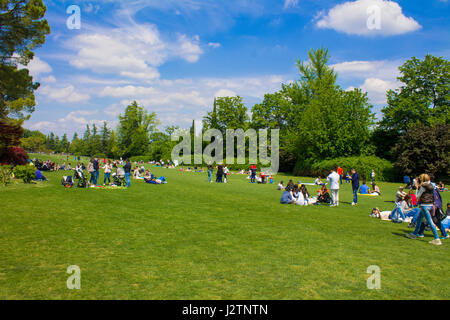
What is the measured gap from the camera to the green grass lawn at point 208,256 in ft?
15.7

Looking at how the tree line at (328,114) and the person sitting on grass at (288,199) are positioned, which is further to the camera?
the tree line at (328,114)

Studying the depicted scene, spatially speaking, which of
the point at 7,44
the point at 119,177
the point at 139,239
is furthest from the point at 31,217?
the point at 7,44

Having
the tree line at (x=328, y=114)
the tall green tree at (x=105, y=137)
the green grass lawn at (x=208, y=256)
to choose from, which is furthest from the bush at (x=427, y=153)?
the tall green tree at (x=105, y=137)

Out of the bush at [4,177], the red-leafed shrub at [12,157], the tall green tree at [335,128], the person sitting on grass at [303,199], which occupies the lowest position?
the person sitting on grass at [303,199]

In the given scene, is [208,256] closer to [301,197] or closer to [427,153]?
[301,197]

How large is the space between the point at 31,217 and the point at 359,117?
1662 inches

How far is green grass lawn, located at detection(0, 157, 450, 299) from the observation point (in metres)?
4.79

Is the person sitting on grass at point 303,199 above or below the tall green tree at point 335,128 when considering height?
below

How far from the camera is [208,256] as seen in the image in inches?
254

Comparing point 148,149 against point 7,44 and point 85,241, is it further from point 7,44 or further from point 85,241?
point 85,241

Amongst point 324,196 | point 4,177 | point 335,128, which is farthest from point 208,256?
point 335,128

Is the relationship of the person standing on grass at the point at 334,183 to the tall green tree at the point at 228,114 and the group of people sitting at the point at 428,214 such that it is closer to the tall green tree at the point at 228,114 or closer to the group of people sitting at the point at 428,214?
the group of people sitting at the point at 428,214

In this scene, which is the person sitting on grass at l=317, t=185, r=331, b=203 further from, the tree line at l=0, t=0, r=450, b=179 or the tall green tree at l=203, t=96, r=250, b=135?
the tall green tree at l=203, t=96, r=250, b=135

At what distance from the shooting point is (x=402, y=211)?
1147 cm
